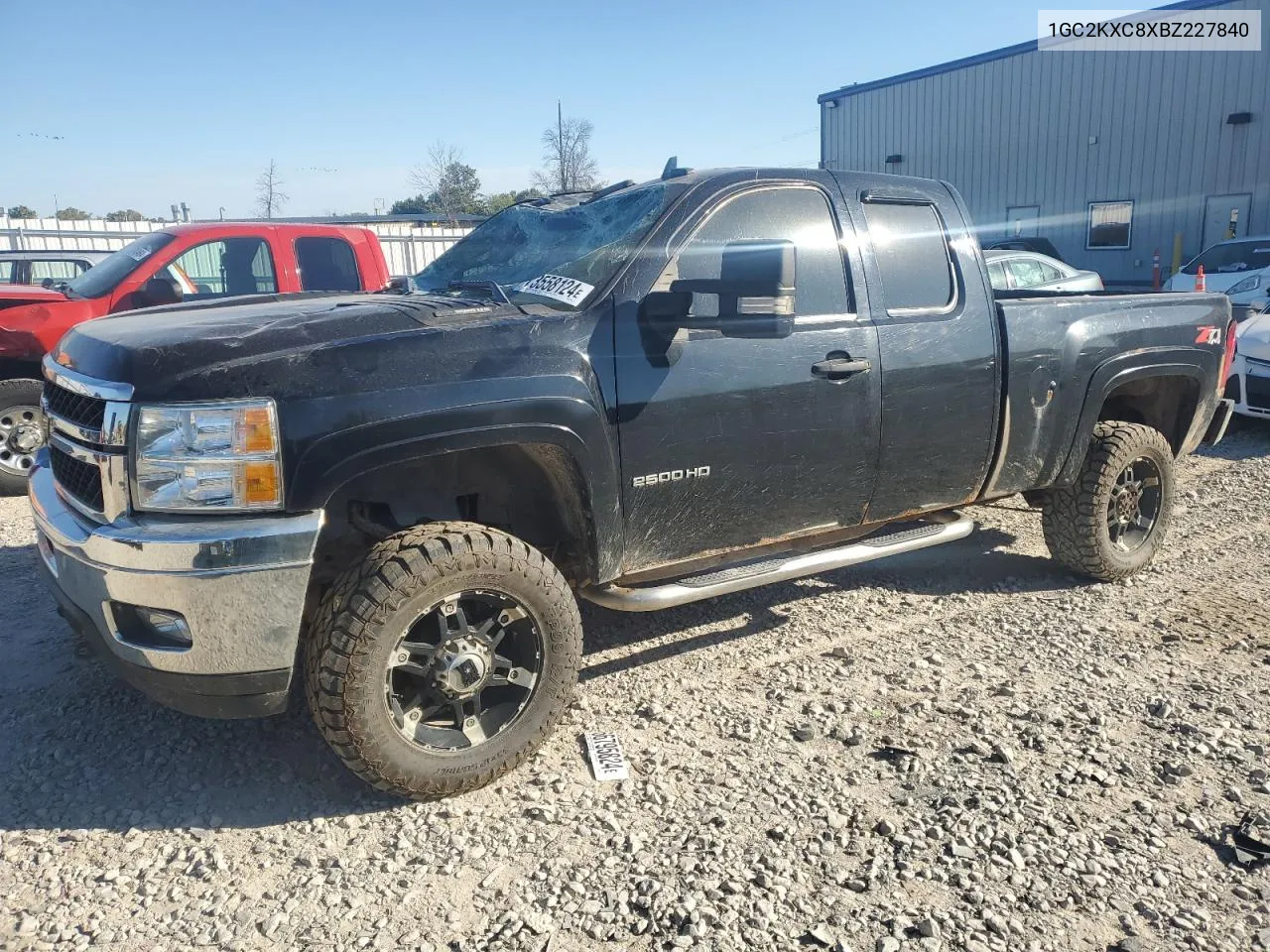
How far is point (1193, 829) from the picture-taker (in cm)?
282

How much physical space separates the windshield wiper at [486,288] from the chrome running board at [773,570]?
1.12m

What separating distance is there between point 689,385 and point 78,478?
200 centimetres

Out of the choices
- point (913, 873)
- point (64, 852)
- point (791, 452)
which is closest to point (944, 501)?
point (791, 452)

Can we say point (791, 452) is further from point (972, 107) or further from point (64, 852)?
point (972, 107)

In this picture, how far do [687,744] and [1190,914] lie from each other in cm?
156

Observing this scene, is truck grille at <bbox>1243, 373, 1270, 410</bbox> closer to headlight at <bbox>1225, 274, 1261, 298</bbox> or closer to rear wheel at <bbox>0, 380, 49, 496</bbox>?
headlight at <bbox>1225, 274, 1261, 298</bbox>

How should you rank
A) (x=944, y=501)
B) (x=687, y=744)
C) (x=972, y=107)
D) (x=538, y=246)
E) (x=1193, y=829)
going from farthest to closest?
(x=972, y=107) → (x=944, y=501) → (x=538, y=246) → (x=687, y=744) → (x=1193, y=829)

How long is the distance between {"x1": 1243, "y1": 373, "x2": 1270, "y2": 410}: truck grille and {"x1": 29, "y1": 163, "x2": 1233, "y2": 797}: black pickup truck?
15.0 ft

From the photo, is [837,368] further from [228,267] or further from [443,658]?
[228,267]

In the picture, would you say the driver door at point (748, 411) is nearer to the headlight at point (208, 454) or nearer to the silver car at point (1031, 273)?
the headlight at point (208, 454)

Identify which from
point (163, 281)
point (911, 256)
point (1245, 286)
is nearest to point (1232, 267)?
point (1245, 286)

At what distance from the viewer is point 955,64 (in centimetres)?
2433

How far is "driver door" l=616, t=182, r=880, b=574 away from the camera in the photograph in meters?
3.29

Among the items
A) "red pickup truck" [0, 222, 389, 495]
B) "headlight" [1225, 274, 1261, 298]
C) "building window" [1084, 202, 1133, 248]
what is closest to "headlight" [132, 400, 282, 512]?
"red pickup truck" [0, 222, 389, 495]
